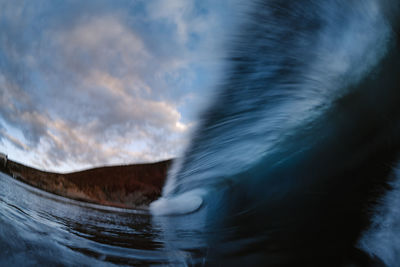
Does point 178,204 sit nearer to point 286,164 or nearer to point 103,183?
point 103,183

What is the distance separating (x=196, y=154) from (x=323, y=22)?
53 cm

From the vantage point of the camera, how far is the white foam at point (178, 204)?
0.49 meters

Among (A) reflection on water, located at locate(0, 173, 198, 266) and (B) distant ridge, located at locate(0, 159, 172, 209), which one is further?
(B) distant ridge, located at locate(0, 159, 172, 209)

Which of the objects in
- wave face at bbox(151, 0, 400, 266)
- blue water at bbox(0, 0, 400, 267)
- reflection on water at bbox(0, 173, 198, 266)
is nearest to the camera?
reflection on water at bbox(0, 173, 198, 266)

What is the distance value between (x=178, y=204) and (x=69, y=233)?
31 cm

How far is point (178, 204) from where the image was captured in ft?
1.83

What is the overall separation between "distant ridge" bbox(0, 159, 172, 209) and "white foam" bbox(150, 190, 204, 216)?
1.1 inches

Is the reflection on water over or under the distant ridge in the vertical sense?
under

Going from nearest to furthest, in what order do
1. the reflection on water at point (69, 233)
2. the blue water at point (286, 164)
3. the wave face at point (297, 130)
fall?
the reflection on water at point (69, 233)
the blue water at point (286, 164)
the wave face at point (297, 130)

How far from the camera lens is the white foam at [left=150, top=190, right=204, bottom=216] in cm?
49

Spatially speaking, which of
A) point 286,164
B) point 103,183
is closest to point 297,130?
point 286,164

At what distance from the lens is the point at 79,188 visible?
1.26 ft

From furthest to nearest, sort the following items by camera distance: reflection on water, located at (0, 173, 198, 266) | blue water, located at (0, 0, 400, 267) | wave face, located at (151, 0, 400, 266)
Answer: wave face, located at (151, 0, 400, 266) < blue water, located at (0, 0, 400, 267) < reflection on water, located at (0, 173, 198, 266)

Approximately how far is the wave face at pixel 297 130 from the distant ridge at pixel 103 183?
2.3 inches
